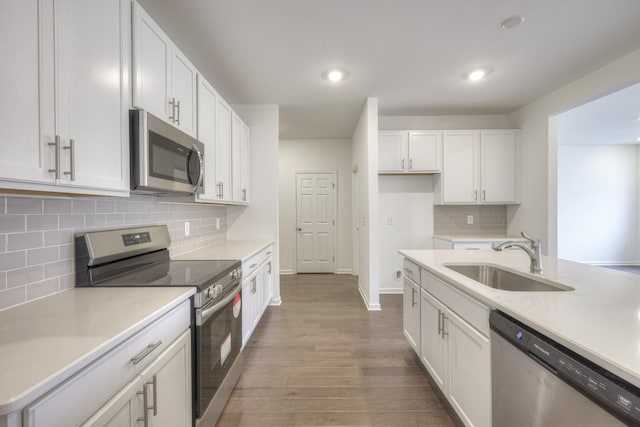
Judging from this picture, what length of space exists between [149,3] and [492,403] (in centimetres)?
302

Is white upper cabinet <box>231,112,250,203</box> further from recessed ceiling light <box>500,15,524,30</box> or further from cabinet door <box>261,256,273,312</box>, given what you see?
recessed ceiling light <box>500,15,524,30</box>

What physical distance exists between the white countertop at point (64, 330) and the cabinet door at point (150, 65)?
0.93 m

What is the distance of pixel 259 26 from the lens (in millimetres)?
1979

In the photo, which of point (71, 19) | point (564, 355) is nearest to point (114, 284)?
point (71, 19)

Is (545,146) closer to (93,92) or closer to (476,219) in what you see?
(476,219)

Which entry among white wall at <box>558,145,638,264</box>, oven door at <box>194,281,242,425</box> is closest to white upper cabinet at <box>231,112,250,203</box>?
oven door at <box>194,281,242,425</box>

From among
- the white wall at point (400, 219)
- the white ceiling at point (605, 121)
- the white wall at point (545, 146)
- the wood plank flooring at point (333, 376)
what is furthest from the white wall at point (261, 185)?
the white ceiling at point (605, 121)

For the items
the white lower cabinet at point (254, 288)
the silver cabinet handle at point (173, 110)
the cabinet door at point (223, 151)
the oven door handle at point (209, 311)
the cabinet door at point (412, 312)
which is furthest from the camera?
the cabinet door at point (223, 151)

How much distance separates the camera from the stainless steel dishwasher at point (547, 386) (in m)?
0.67

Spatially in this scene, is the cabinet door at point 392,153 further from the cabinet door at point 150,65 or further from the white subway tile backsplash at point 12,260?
the white subway tile backsplash at point 12,260

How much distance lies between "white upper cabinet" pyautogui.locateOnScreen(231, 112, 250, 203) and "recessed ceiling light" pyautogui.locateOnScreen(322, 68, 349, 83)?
3.50ft

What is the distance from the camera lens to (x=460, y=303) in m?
1.40

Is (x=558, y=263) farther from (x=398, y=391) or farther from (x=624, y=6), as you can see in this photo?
(x=624, y=6)

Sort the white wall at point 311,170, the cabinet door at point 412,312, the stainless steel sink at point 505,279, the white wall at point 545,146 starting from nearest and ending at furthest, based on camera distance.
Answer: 1. the stainless steel sink at point 505,279
2. the cabinet door at point 412,312
3. the white wall at point 545,146
4. the white wall at point 311,170
